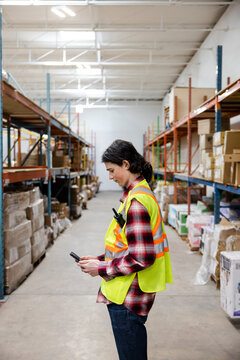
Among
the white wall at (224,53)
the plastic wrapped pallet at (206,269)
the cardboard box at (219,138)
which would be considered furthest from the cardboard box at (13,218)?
the white wall at (224,53)

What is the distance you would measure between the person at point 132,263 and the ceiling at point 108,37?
669cm

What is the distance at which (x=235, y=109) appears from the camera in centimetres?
532

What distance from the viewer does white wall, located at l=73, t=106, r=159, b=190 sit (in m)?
19.5

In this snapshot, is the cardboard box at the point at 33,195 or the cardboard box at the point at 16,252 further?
the cardboard box at the point at 33,195

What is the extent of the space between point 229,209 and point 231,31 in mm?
5108

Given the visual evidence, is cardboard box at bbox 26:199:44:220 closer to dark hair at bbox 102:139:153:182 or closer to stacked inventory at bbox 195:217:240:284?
stacked inventory at bbox 195:217:240:284

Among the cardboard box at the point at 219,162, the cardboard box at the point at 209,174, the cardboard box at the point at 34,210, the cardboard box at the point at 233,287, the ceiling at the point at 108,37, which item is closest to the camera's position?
the cardboard box at the point at 233,287

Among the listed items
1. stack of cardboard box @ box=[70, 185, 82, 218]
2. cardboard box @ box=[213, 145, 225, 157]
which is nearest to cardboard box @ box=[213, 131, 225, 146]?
cardboard box @ box=[213, 145, 225, 157]

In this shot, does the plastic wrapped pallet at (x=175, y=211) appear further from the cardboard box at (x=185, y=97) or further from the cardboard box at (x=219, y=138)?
the cardboard box at (x=219, y=138)

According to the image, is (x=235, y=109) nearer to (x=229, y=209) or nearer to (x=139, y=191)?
(x=229, y=209)

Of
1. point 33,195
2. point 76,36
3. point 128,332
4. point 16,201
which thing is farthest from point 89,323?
point 76,36

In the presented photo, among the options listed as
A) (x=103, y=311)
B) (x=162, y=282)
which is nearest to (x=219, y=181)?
(x=103, y=311)

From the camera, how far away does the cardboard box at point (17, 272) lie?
376cm

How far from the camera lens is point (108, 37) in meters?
10.4
